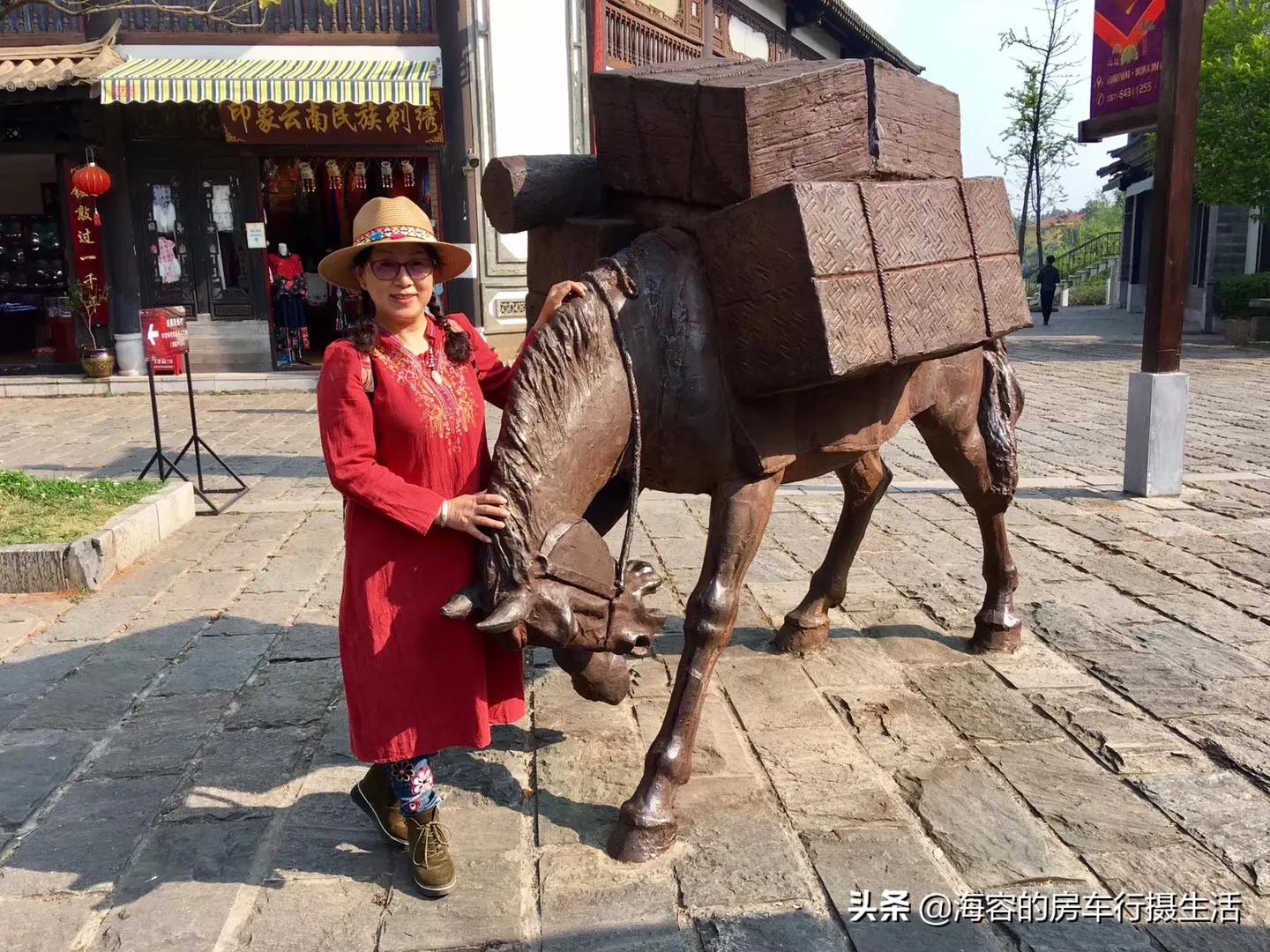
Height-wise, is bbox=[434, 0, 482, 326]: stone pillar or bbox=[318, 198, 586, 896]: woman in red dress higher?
bbox=[434, 0, 482, 326]: stone pillar

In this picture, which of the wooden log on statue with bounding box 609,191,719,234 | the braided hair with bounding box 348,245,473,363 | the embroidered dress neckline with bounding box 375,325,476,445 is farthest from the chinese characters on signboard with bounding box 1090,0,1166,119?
the embroidered dress neckline with bounding box 375,325,476,445

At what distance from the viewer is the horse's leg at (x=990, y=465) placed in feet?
11.9

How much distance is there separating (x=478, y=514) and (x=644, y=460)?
22.7 inches

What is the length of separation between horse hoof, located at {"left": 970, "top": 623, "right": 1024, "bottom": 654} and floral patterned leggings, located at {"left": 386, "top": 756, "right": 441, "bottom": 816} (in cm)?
230

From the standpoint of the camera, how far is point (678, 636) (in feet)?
13.2

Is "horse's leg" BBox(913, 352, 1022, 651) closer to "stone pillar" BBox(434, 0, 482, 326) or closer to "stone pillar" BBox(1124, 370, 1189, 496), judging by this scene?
"stone pillar" BBox(1124, 370, 1189, 496)

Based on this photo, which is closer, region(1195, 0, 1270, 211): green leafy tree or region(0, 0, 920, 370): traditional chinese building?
region(0, 0, 920, 370): traditional chinese building

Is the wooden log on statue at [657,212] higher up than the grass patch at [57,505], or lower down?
higher up

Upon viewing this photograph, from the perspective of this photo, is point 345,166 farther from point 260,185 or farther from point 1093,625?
point 1093,625

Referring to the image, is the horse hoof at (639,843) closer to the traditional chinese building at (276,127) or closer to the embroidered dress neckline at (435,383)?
the embroidered dress neckline at (435,383)

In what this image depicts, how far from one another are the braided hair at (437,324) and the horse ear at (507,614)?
0.66 meters

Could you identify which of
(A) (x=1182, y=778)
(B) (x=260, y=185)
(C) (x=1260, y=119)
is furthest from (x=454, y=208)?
(C) (x=1260, y=119)

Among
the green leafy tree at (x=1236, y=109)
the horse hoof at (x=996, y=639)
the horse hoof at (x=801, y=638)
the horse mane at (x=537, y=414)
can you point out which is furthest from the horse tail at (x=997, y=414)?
the green leafy tree at (x=1236, y=109)

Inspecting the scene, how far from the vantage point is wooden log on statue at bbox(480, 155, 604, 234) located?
110 inches
